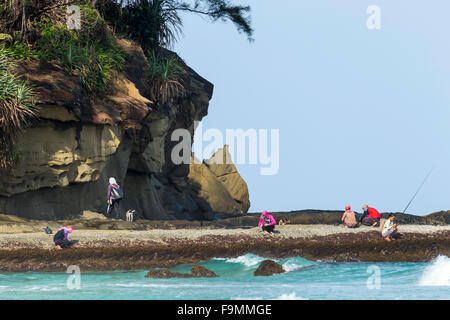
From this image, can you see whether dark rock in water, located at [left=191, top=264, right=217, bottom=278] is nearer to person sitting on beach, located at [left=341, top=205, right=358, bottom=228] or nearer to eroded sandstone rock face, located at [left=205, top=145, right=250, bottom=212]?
person sitting on beach, located at [left=341, top=205, right=358, bottom=228]

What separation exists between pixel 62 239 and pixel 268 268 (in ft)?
19.9

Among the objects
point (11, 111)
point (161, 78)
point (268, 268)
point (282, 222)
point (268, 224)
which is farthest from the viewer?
point (161, 78)

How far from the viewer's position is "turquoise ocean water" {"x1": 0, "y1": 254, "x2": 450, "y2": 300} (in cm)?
1582

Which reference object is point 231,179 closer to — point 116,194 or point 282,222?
point 282,222

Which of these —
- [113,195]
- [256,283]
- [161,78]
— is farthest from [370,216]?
[161,78]

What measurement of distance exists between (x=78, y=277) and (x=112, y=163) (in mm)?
11050

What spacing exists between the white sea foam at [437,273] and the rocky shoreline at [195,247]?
502 millimetres

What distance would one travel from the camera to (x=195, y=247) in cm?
2067

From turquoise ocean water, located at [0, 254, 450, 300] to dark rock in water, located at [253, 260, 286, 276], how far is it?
0.23m

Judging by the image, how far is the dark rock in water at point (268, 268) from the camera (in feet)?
62.4
